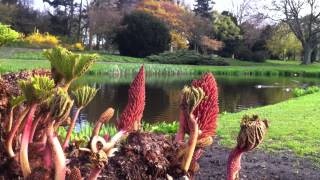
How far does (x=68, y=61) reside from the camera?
1.33 m

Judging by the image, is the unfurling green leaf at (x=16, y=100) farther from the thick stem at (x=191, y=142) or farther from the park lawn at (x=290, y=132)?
the park lawn at (x=290, y=132)

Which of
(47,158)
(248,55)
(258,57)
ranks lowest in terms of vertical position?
(47,158)

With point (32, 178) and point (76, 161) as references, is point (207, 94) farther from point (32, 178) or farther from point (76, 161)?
point (32, 178)

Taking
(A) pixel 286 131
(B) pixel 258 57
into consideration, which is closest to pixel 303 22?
(B) pixel 258 57

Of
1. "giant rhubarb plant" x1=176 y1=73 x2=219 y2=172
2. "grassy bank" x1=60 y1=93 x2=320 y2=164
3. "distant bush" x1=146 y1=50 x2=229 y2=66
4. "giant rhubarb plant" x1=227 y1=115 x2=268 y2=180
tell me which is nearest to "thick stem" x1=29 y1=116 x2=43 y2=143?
"giant rhubarb plant" x1=176 y1=73 x2=219 y2=172

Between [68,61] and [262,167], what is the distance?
4070 mm

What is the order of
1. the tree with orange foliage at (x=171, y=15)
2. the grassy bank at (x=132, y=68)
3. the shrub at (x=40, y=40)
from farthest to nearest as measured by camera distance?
the tree with orange foliage at (x=171, y=15) → the shrub at (x=40, y=40) → the grassy bank at (x=132, y=68)

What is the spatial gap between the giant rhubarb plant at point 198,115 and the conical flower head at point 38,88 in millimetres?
377

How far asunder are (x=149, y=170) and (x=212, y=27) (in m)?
57.4

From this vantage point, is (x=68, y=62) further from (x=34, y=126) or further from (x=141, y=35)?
(x=141, y=35)

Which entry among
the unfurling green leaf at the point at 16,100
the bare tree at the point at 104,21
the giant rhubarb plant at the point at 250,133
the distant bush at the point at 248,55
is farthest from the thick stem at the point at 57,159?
the distant bush at the point at 248,55

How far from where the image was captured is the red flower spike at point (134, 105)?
1.51m

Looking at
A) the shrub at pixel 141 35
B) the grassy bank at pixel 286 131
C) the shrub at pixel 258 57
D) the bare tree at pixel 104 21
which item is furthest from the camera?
the shrub at pixel 258 57

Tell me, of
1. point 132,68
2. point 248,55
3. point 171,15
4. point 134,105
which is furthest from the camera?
point 248,55
